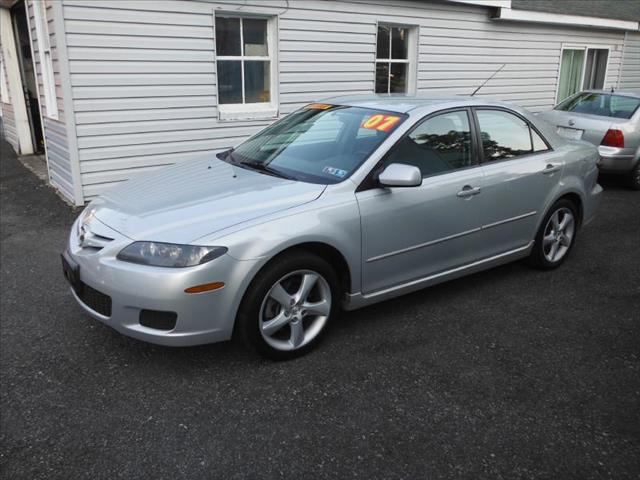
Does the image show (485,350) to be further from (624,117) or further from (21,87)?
(21,87)

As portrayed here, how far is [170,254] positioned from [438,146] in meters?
2.13

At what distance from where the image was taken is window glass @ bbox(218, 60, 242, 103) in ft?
26.4

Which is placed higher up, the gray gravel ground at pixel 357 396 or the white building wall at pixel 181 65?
the white building wall at pixel 181 65

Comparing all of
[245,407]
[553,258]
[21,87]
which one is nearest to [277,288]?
[245,407]

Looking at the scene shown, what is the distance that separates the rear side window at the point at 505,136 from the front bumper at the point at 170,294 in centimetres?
231

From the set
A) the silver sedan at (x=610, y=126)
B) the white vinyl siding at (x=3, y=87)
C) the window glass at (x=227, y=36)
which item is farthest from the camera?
the white vinyl siding at (x=3, y=87)

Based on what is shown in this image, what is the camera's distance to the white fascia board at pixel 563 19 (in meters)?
11.1

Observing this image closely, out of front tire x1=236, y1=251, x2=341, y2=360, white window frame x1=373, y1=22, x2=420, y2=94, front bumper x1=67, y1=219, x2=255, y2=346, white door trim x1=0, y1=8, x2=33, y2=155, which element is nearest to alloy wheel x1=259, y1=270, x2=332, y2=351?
front tire x1=236, y1=251, x2=341, y2=360

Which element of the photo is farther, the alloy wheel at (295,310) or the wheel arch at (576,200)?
the wheel arch at (576,200)

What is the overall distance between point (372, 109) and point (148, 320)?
89.1 inches

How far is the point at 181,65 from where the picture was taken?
295 inches

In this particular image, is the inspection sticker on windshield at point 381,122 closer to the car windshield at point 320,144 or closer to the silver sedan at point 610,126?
the car windshield at point 320,144

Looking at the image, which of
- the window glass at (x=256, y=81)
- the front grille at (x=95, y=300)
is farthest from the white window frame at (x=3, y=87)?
the front grille at (x=95, y=300)

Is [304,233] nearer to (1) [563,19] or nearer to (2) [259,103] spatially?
(2) [259,103]
